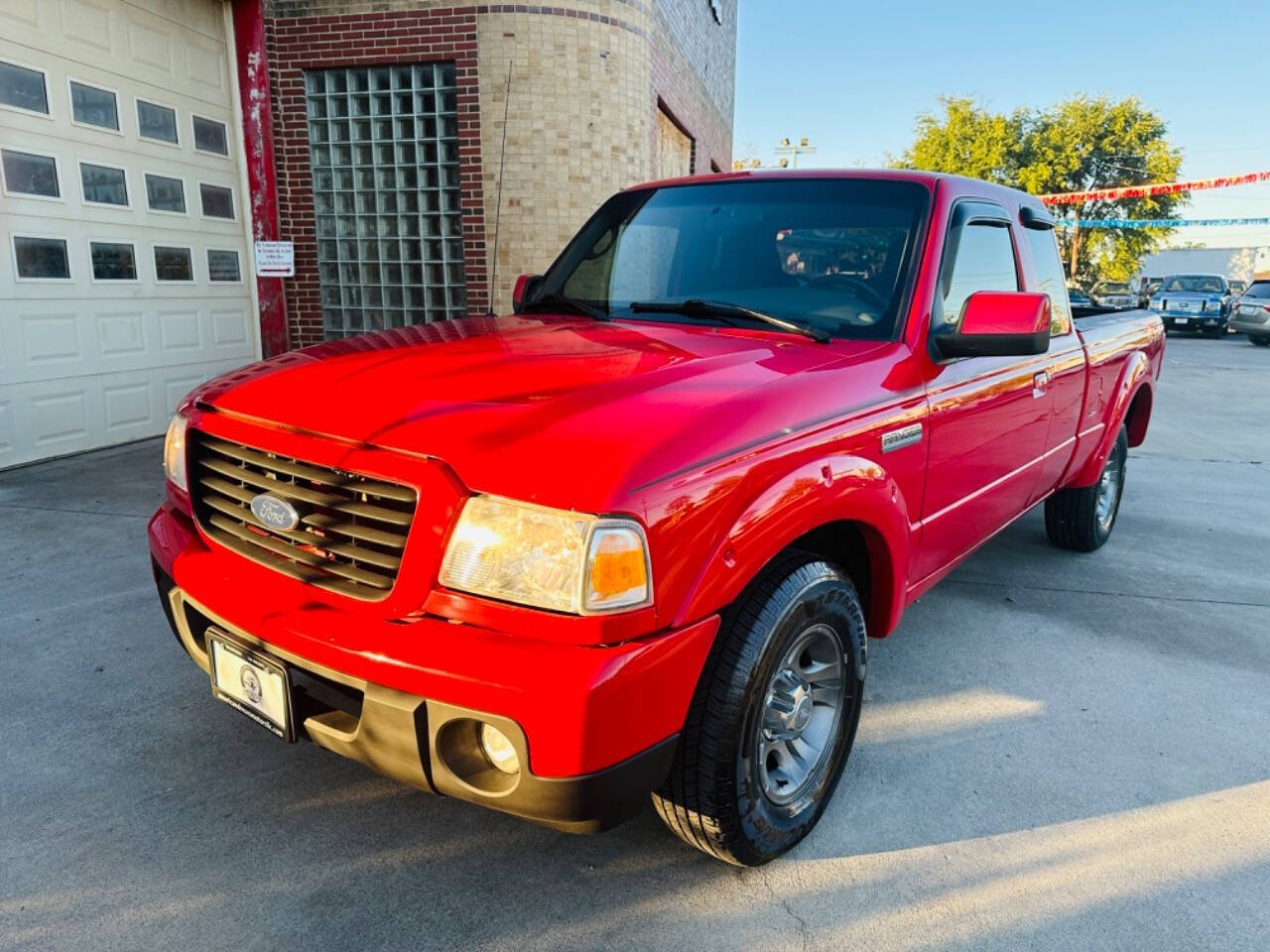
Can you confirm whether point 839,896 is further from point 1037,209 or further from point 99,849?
point 1037,209

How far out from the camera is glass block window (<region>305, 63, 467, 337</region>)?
8109 mm

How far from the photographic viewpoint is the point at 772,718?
87.0 inches

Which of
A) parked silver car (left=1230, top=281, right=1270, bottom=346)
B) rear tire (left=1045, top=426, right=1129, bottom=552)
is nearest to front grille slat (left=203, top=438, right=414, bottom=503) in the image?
rear tire (left=1045, top=426, right=1129, bottom=552)

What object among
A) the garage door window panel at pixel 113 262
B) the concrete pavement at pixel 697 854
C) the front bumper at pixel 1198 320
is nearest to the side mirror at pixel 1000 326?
the concrete pavement at pixel 697 854

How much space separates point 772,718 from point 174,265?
705 centimetres

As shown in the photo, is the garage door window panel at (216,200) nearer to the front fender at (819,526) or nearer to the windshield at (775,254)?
the windshield at (775,254)

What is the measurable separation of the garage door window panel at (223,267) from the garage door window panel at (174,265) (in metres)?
0.23

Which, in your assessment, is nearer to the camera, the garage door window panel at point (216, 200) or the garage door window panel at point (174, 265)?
the garage door window panel at point (174, 265)

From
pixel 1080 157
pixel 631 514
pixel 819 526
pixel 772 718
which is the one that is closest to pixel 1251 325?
pixel 1080 157

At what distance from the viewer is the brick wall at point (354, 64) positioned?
7.84 metres

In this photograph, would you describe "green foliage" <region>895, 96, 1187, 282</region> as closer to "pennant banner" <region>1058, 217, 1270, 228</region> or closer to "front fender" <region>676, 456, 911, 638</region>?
"pennant banner" <region>1058, 217, 1270, 228</region>

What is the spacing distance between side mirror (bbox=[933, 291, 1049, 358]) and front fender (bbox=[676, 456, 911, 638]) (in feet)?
1.70

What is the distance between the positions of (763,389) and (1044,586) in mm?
3021

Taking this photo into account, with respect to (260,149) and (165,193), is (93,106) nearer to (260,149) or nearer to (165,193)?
(165,193)
